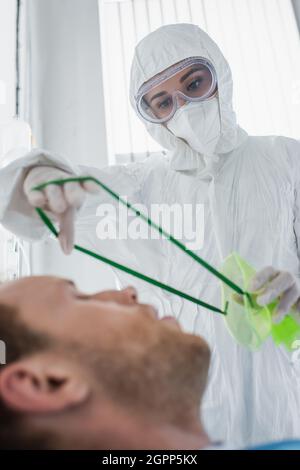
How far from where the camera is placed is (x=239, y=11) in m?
2.35

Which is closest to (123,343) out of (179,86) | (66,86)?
(179,86)

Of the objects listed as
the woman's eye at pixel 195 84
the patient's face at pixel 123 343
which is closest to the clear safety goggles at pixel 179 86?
the woman's eye at pixel 195 84

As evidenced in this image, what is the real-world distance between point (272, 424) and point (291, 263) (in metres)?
0.42

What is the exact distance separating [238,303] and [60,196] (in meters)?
0.42

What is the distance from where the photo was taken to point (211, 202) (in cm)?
120

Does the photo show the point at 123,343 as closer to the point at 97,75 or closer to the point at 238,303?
the point at 238,303

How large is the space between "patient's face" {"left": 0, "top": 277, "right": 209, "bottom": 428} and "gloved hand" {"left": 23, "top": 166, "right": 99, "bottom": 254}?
13 centimetres

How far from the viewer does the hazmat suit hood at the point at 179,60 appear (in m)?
1.25

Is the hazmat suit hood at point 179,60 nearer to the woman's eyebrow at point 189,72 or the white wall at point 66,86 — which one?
the woman's eyebrow at point 189,72

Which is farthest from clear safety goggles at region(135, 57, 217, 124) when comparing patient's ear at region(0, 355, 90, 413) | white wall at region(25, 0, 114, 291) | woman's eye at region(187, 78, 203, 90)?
patient's ear at region(0, 355, 90, 413)

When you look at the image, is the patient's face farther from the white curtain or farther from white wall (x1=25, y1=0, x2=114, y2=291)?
the white curtain

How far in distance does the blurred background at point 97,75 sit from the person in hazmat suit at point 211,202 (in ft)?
1.23
